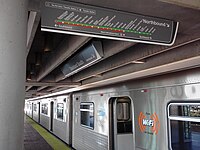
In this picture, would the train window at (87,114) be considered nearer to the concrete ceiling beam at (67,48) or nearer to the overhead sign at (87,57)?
the concrete ceiling beam at (67,48)

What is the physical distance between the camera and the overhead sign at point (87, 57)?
3735mm

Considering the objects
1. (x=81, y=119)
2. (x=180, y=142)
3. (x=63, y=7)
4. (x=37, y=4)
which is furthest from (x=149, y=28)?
(x=81, y=119)

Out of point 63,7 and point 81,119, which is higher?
point 63,7

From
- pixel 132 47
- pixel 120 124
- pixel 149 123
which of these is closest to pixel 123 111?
pixel 120 124

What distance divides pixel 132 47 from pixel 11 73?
9.85 feet

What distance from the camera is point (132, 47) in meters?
4.04

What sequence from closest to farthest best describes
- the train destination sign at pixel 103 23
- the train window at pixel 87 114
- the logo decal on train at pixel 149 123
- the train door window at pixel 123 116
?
1. the train destination sign at pixel 103 23
2. the logo decal on train at pixel 149 123
3. the train door window at pixel 123 116
4. the train window at pixel 87 114

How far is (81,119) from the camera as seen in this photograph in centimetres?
883

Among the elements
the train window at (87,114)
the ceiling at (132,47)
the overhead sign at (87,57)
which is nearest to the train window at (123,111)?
the ceiling at (132,47)

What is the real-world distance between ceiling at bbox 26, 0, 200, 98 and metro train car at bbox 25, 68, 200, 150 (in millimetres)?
251

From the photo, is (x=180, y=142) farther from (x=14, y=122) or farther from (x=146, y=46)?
(x=14, y=122)

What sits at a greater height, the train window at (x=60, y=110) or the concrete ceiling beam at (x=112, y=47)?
the concrete ceiling beam at (x=112, y=47)

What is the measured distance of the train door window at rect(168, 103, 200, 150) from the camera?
3.17m

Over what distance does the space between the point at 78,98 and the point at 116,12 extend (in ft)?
23.9
